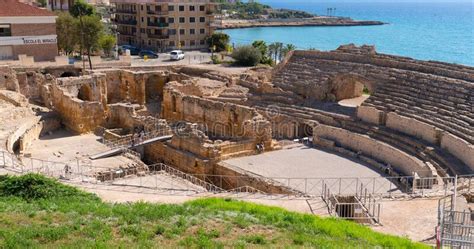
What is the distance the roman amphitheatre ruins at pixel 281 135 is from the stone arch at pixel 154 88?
1665mm

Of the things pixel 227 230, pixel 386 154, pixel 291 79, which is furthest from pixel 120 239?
pixel 291 79

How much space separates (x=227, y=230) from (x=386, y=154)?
→ 13.8m

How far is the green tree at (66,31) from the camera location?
151ft

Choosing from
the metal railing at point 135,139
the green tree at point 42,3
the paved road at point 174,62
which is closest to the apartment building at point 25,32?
the paved road at point 174,62

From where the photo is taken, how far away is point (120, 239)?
12164 mm

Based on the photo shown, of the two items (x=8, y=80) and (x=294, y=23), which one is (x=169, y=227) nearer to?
(x=8, y=80)

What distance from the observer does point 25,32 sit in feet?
135

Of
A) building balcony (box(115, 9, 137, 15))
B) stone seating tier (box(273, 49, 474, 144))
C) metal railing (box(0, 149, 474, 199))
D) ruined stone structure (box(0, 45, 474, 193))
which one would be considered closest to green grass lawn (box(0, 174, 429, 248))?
metal railing (box(0, 149, 474, 199))

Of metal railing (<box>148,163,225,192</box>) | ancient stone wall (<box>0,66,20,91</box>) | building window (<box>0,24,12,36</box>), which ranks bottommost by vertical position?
metal railing (<box>148,163,225,192</box>)

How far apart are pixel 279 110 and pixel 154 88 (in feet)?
42.0

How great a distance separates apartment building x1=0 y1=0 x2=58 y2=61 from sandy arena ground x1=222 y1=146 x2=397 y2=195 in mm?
24118

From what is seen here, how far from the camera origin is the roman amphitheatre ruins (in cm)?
1962

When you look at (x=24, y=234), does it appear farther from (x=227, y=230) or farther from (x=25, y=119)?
(x=25, y=119)

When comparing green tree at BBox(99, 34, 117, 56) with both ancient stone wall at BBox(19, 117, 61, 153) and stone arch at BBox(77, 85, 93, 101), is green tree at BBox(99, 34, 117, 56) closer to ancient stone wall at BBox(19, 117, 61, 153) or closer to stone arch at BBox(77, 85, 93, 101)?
stone arch at BBox(77, 85, 93, 101)
